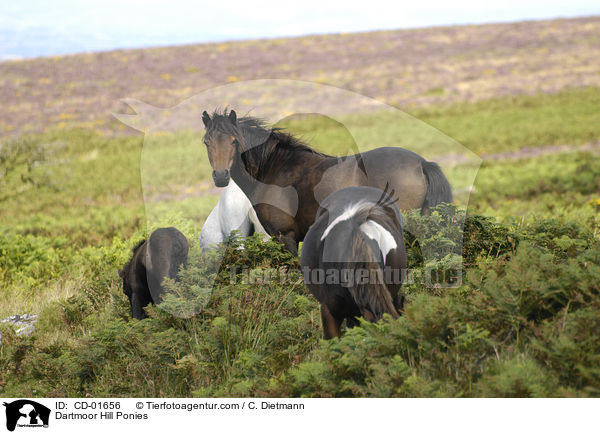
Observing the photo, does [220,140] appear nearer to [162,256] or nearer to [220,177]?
[220,177]

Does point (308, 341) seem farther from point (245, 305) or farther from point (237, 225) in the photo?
point (237, 225)

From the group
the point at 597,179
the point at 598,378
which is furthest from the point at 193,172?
the point at 597,179

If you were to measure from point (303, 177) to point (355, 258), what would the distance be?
2.05 meters

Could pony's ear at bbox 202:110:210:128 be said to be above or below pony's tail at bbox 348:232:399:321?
above

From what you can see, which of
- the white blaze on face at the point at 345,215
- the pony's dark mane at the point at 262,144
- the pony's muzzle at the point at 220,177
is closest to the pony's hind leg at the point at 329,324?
the white blaze on face at the point at 345,215

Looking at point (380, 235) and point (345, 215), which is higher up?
point (345, 215)

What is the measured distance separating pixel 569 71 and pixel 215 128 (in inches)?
1624

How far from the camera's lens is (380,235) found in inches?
186

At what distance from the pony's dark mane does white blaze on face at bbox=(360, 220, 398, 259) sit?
1.59m
